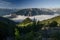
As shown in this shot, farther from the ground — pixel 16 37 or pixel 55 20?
pixel 55 20

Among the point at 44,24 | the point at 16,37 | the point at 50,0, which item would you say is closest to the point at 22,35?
the point at 16,37

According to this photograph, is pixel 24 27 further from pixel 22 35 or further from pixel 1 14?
pixel 1 14

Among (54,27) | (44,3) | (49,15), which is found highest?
(44,3)

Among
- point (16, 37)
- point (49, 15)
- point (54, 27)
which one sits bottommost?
point (16, 37)

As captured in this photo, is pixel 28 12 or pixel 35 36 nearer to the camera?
pixel 35 36

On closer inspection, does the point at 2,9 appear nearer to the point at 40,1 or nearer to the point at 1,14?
the point at 1,14

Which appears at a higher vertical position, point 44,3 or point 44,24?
point 44,3

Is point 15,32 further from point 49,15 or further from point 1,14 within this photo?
point 49,15

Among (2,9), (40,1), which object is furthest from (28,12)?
(2,9)
